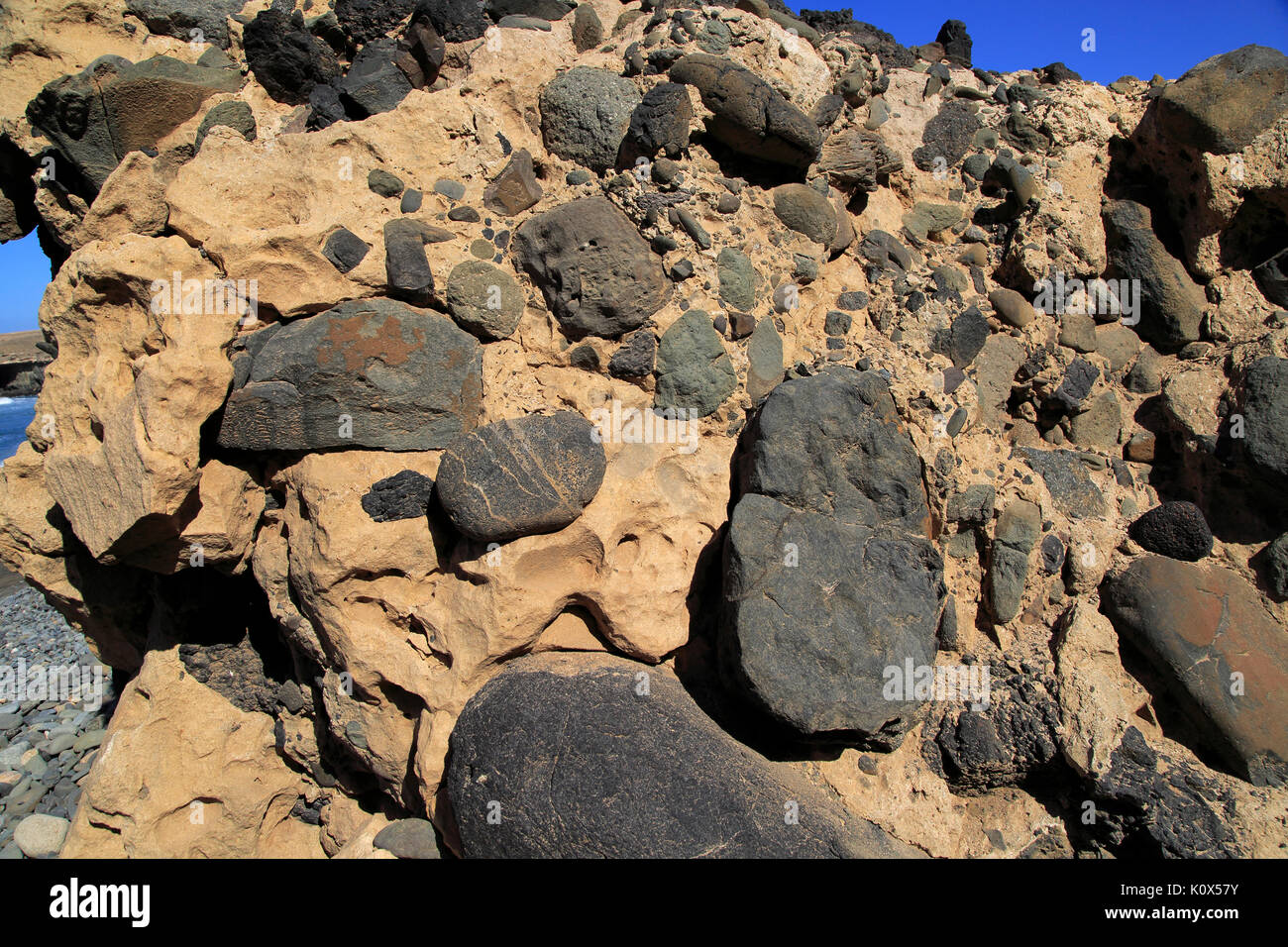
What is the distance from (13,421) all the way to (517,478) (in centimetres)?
3498

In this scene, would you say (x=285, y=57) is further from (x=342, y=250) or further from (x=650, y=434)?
(x=650, y=434)

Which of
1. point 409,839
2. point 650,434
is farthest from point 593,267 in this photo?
point 409,839

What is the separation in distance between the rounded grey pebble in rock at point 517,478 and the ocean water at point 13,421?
1982 centimetres

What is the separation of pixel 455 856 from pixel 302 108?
4167 millimetres

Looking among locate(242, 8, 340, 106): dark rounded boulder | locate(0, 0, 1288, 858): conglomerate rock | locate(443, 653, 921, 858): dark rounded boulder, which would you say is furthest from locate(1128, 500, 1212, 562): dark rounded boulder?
locate(242, 8, 340, 106): dark rounded boulder

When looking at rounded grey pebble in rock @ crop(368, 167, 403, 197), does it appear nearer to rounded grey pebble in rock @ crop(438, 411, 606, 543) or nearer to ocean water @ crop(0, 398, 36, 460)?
rounded grey pebble in rock @ crop(438, 411, 606, 543)

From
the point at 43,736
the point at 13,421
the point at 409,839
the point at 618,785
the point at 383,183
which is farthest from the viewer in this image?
the point at 13,421

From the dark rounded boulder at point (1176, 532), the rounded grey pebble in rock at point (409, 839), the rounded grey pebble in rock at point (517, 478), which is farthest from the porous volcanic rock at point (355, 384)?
the dark rounded boulder at point (1176, 532)

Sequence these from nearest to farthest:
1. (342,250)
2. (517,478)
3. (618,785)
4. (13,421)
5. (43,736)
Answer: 1. (618,785)
2. (517,478)
3. (342,250)
4. (43,736)
5. (13,421)

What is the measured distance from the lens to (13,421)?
2805 centimetres

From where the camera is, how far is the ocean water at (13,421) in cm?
2114

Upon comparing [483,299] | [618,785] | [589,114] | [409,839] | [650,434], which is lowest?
[409,839]

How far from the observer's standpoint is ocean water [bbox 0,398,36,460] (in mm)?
21141
